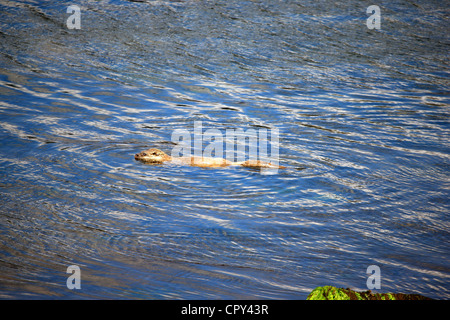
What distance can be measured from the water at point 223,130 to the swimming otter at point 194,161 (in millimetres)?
166

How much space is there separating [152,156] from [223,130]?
1.83m

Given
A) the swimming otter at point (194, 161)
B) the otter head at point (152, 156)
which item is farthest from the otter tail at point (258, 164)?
the otter head at point (152, 156)

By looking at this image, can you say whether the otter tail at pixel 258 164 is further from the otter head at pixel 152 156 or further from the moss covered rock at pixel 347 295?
the moss covered rock at pixel 347 295

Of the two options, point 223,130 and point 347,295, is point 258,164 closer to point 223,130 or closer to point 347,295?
point 223,130

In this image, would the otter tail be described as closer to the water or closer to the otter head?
the water

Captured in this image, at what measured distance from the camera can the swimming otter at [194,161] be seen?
22.0 feet

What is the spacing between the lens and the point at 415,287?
412 cm

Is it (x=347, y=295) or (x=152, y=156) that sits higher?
(x=152, y=156)

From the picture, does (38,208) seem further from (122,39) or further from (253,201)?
(122,39)

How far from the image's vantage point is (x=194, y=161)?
681 cm

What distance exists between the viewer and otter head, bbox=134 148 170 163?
670 centimetres

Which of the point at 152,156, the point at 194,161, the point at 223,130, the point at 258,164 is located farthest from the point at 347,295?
the point at 223,130

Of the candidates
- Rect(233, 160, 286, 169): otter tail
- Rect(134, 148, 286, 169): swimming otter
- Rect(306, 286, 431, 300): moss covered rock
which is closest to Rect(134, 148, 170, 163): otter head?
Rect(134, 148, 286, 169): swimming otter

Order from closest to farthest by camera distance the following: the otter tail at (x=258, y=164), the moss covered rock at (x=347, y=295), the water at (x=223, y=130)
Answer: the moss covered rock at (x=347, y=295) < the water at (x=223, y=130) < the otter tail at (x=258, y=164)
